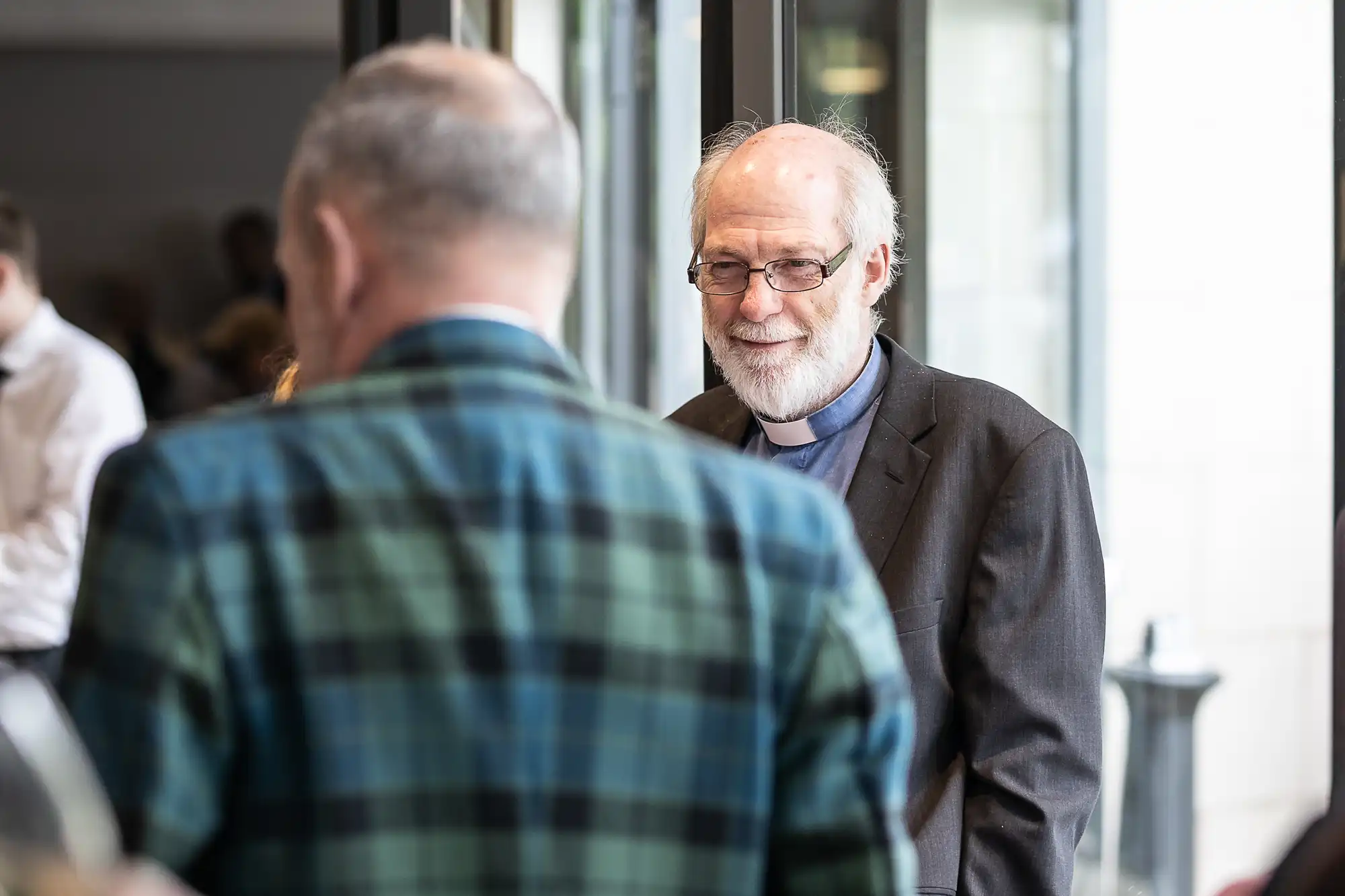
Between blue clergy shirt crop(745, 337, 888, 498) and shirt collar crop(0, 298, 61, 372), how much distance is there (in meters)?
2.68

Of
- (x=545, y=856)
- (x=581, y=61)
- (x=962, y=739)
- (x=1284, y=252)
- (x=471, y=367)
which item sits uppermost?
(x=581, y=61)

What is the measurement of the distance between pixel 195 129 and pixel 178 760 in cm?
926

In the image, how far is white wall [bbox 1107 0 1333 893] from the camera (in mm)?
2355

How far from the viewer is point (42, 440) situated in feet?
13.7

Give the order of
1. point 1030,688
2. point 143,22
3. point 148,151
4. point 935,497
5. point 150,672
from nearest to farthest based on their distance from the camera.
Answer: point 150,672, point 1030,688, point 935,497, point 143,22, point 148,151

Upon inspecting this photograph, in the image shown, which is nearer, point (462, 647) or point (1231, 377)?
point (462, 647)

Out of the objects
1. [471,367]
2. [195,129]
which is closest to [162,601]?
[471,367]

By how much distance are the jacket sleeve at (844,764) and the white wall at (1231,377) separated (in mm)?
1342

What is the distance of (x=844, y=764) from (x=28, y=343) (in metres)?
3.67

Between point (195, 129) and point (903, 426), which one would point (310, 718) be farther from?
point (195, 129)

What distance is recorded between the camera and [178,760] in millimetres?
981

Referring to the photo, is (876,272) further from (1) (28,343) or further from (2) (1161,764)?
(1) (28,343)

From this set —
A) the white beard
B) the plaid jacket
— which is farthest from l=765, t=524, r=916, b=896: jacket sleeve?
the white beard

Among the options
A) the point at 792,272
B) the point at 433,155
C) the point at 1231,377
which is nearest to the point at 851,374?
the point at 792,272
